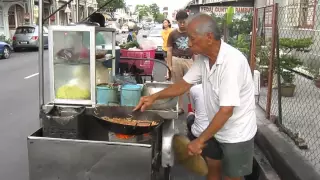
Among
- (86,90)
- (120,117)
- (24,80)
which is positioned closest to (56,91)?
(86,90)

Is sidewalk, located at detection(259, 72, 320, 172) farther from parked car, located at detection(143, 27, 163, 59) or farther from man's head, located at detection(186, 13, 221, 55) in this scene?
parked car, located at detection(143, 27, 163, 59)

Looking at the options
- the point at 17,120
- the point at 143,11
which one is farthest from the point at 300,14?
the point at 143,11

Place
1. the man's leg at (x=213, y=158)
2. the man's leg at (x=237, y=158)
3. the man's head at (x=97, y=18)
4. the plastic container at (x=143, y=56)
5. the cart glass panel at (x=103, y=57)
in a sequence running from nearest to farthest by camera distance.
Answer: the man's leg at (x=237, y=158) → the man's leg at (x=213, y=158) → the cart glass panel at (x=103, y=57) → the man's head at (x=97, y=18) → the plastic container at (x=143, y=56)

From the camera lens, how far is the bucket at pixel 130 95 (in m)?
3.38

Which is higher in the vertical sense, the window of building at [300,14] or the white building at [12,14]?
the white building at [12,14]

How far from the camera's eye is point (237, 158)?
8.87ft

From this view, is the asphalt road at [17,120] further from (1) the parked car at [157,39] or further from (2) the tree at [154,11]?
(2) the tree at [154,11]

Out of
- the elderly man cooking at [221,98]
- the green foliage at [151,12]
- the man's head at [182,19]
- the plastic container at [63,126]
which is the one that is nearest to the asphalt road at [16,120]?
the plastic container at [63,126]

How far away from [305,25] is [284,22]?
0.93 m

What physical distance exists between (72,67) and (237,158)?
185 centimetres

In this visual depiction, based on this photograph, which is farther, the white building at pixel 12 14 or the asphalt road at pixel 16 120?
the white building at pixel 12 14

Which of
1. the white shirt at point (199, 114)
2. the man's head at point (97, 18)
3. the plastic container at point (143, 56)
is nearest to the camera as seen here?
the white shirt at point (199, 114)

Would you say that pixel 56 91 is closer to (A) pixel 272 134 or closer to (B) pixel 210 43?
(B) pixel 210 43

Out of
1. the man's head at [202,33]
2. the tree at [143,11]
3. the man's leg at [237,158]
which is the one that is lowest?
the man's leg at [237,158]
